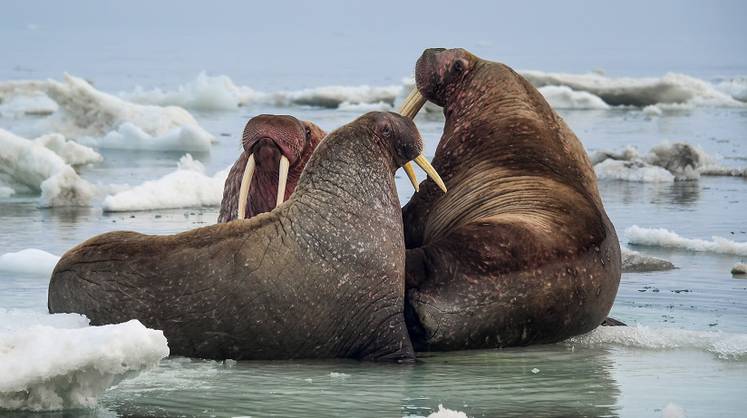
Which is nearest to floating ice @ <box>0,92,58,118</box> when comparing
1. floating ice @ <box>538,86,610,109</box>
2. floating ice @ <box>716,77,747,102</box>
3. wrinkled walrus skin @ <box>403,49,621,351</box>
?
floating ice @ <box>538,86,610,109</box>

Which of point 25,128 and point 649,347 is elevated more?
point 25,128

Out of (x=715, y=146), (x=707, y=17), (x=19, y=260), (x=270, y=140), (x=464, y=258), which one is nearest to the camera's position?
(x=464, y=258)

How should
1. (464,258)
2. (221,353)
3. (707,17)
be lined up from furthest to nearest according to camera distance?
(707,17)
(464,258)
(221,353)

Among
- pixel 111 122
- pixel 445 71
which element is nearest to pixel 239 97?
pixel 111 122

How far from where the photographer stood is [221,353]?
6340 mm

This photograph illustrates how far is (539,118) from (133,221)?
4.26 m

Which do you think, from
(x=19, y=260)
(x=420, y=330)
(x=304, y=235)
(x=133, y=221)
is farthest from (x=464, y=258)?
(x=133, y=221)

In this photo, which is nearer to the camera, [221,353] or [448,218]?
[221,353]

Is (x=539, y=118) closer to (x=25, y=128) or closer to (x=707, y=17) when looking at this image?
(x=25, y=128)

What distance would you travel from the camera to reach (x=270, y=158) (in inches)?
299

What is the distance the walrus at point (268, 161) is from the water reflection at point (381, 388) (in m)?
1.31

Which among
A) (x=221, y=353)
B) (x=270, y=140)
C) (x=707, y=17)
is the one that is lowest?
(x=221, y=353)

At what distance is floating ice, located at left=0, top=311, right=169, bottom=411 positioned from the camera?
5.00 meters

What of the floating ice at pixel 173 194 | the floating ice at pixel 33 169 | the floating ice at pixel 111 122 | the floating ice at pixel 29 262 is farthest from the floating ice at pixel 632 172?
the floating ice at pixel 29 262
